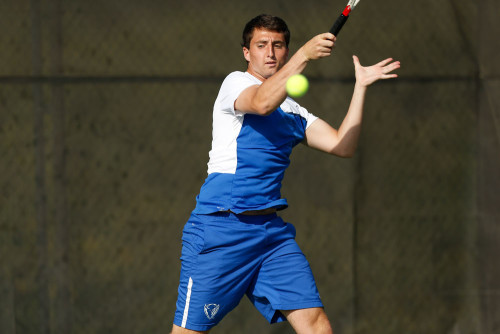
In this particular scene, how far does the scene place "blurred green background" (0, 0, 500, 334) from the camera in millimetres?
4148

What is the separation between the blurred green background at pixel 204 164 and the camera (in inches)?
163

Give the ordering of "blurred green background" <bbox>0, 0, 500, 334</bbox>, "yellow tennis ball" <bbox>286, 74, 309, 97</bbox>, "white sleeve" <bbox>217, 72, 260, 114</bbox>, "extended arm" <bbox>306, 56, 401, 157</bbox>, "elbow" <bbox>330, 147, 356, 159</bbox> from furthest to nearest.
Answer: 1. "blurred green background" <bbox>0, 0, 500, 334</bbox>
2. "elbow" <bbox>330, 147, 356, 159</bbox>
3. "extended arm" <bbox>306, 56, 401, 157</bbox>
4. "white sleeve" <bbox>217, 72, 260, 114</bbox>
5. "yellow tennis ball" <bbox>286, 74, 309, 97</bbox>

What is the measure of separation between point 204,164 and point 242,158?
1.30 meters

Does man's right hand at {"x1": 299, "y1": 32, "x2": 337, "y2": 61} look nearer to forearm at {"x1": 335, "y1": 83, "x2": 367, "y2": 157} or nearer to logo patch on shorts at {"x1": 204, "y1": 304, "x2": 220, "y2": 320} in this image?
forearm at {"x1": 335, "y1": 83, "x2": 367, "y2": 157}

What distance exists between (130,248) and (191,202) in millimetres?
417

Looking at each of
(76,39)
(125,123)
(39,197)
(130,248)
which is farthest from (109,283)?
(76,39)

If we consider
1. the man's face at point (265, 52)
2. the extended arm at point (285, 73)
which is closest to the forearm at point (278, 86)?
the extended arm at point (285, 73)

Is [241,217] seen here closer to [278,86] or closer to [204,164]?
[278,86]

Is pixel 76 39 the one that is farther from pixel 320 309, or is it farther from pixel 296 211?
pixel 320 309

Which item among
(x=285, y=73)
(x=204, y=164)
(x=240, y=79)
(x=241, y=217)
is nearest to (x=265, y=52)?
(x=240, y=79)

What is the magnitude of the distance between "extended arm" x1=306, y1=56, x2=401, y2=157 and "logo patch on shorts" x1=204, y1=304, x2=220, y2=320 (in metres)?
0.80

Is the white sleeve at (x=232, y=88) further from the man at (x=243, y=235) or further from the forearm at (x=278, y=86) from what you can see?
the forearm at (x=278, y=86)

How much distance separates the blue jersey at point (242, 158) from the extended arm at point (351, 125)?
24 cm

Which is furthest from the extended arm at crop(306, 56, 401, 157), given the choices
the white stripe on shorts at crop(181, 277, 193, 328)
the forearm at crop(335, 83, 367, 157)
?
the white stripe on shorts at crop(181, 277, 193, 328)
